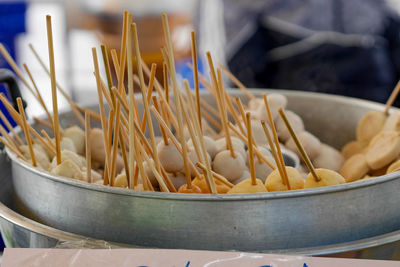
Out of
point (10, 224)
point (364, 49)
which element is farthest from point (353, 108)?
point (364, 49)

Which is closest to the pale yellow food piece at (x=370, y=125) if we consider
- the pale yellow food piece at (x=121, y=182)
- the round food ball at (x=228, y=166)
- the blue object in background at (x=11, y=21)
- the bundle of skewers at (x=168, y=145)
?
the bundle of skewers at (x=168, y=145)

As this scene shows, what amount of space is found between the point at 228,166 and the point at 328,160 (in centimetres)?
29

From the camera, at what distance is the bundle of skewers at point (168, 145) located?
0.57m

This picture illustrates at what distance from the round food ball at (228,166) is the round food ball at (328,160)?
253 millimetres

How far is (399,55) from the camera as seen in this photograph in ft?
7.24

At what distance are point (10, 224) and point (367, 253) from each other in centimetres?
40

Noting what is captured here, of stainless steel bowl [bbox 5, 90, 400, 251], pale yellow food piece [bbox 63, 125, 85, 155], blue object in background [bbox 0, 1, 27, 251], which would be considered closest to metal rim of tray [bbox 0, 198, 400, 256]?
stainless steel bowl [bbox 5, 90, 400, 251]

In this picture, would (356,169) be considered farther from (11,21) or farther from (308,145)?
(11,21)

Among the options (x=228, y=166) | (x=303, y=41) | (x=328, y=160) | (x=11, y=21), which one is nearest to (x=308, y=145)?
(x=328, y=160)

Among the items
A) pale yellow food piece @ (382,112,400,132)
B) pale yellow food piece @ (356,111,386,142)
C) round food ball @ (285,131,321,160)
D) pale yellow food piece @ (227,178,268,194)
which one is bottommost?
pale yellow food piece @ (227,178,268,194)

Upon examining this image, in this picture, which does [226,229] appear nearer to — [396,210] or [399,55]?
[396,210]

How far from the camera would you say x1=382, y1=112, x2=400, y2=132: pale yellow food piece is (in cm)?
84

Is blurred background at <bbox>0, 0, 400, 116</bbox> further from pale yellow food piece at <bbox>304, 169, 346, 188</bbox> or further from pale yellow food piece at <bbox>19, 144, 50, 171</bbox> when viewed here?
pale yellow food piece at <bbox>304, 169, 346, 188</bbox>

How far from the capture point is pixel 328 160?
2.96ft
